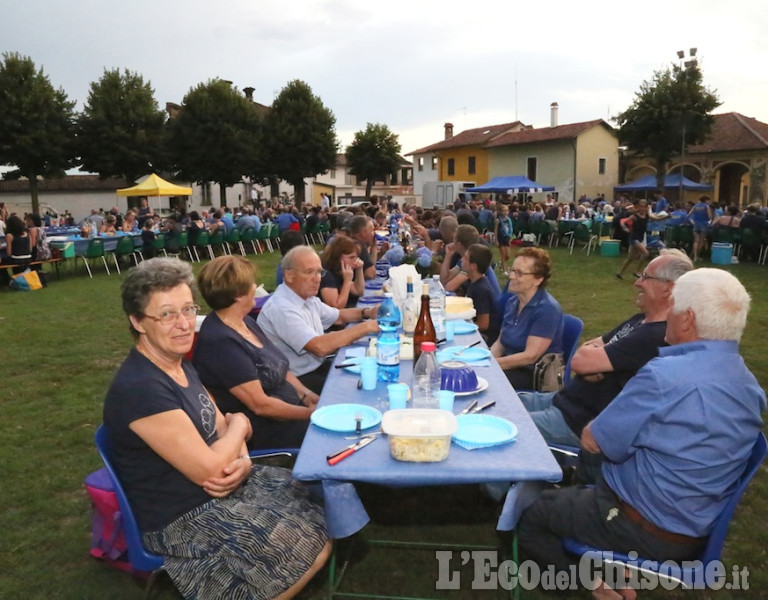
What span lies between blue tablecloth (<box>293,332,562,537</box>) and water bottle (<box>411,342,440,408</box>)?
0.41ft

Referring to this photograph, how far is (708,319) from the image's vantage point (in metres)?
1.94

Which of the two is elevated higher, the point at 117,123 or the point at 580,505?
the point at 117,123

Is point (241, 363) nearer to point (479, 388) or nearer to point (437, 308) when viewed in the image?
point (479, 388)

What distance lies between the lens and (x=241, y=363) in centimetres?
271

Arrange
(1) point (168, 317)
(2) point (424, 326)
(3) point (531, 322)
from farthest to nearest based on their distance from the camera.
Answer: (3) point (531, 322) < (2) point (424, 326) < (1) point (168, 317)

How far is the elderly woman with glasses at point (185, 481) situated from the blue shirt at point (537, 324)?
6.22 feet

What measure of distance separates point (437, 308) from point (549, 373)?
2.79ft

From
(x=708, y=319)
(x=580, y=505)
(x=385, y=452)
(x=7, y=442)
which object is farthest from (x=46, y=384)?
(x=708, y=319)

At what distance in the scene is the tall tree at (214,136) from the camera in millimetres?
30609

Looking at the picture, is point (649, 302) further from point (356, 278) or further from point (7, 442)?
point (7, 442)

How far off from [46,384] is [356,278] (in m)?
3.00

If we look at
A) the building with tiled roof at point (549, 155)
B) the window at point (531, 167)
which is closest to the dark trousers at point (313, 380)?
the building with tiled roof at point (549, 155)

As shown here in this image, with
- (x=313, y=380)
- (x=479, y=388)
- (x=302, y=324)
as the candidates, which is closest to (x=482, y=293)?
(x=313, y=380)

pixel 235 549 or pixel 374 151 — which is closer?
pixel 235 549
